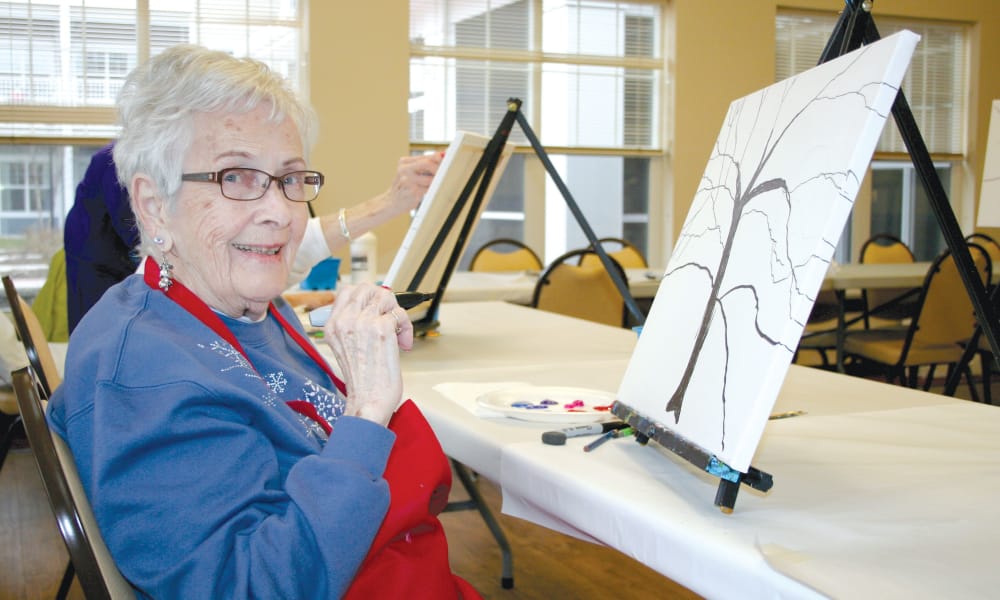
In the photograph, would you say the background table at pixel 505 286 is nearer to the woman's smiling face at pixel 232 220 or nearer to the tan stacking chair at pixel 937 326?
→ the tan stacking chair at pixel 937 326

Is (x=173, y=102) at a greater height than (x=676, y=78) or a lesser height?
lesser

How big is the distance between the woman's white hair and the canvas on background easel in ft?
1.87

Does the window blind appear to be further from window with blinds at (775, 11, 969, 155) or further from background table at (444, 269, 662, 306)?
window with blinds at (775, 11, 969, 155)

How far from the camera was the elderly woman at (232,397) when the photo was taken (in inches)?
34.6

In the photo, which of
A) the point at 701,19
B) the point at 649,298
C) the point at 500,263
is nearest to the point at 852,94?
the point at 649,298

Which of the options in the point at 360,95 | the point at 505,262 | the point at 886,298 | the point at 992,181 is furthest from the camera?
the point at 360,95

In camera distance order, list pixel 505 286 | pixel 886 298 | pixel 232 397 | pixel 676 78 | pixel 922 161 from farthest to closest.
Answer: pixel 676 78, pixel 886 298, pixel 505 286, pixel 922 161, pixel 232 397

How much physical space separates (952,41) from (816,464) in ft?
26.6

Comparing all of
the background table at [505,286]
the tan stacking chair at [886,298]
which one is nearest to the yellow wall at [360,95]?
the background table at [505,286]

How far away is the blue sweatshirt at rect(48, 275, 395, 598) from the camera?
87 centimetres

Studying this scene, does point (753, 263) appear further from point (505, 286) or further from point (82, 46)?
point (82, 46)

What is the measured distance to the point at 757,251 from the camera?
3.23 feet

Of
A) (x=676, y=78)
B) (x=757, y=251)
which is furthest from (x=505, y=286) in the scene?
(x=676, y=78)

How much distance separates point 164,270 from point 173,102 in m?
0.20
